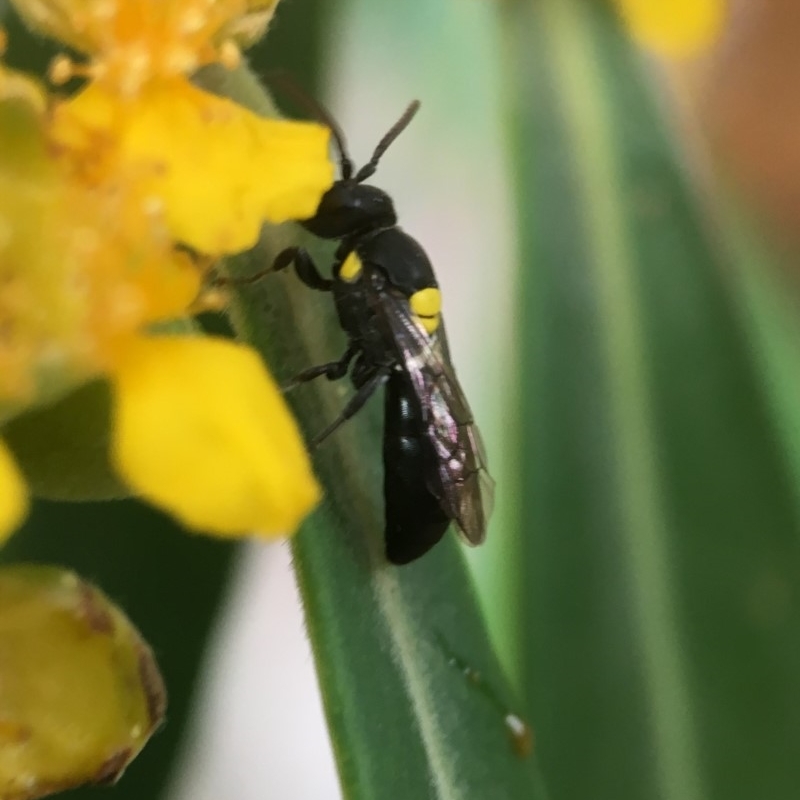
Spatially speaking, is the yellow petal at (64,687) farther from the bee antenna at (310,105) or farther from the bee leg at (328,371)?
the bee antenna at (310,105)

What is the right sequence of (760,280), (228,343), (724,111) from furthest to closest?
(724,111) < (760,280) < (228,343)

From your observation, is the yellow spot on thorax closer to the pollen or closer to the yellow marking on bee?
the yellow marking on bee

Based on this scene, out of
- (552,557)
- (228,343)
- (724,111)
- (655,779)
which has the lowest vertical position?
(655,779)

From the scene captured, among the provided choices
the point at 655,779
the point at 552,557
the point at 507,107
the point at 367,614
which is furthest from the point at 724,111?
the point at 367,614

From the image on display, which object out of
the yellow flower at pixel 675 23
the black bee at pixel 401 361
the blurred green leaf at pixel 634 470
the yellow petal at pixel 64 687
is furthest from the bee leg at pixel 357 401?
the yellow flower at pixel 675 23

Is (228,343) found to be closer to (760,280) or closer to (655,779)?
(655,779)

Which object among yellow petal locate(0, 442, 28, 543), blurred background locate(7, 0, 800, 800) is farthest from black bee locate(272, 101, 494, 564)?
yellow petal locate(0, 442, 28, 543)

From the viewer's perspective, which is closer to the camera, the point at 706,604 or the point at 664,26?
the point at 706,604
